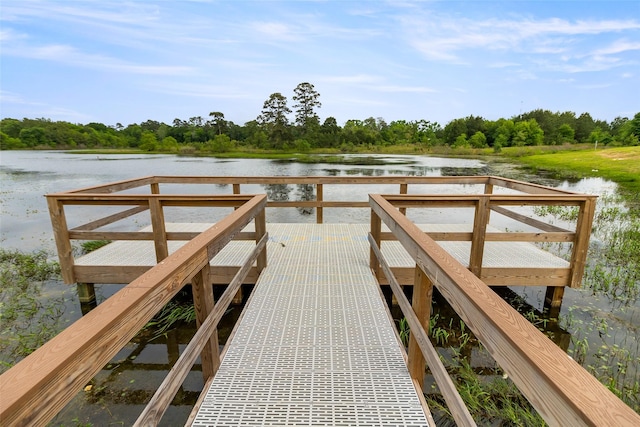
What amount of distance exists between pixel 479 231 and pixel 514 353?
10.3 ft

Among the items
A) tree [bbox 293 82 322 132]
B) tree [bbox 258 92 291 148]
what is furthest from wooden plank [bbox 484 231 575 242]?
tree [bbox 293 82 322 132]

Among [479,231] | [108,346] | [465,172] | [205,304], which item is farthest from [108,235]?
[465,172]

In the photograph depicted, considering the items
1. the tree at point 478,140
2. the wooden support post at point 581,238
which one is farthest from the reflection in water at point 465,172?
the tree at point 478,140

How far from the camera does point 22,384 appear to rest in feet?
2.34

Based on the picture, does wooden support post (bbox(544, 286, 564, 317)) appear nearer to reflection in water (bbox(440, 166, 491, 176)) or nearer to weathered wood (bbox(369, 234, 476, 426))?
weathered wood (bbox(369, 234, 476, 426))

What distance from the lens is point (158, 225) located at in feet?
12.7

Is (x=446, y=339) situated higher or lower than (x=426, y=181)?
lower

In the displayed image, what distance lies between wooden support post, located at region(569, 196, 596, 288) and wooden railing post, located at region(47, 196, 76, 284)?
630cm

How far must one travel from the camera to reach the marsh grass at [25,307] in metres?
3.56

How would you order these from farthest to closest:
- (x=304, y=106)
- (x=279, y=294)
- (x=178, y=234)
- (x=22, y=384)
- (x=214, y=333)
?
(x=304, y=106) < (x=178, y=234) < (x=279, y=294) < (x=214, y=333) < (x=22, y=384)

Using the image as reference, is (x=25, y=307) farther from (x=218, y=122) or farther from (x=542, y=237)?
(x=218, y=122)

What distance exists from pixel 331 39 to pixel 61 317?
24101 mm

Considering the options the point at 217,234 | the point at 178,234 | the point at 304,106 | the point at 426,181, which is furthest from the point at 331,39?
the point at 304,106

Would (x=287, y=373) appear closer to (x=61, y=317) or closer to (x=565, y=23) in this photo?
(x=61, y=317)
